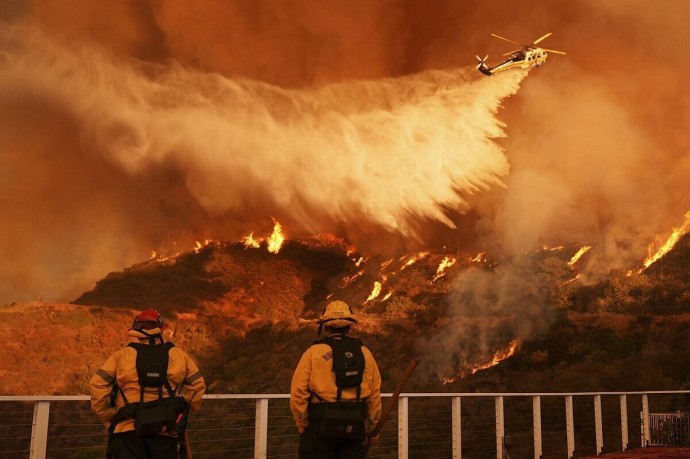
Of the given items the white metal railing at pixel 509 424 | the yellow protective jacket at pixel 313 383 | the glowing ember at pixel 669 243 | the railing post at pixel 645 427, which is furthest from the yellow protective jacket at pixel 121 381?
the glowing ember at pixel 669 243

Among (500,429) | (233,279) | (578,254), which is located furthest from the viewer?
(233,279)

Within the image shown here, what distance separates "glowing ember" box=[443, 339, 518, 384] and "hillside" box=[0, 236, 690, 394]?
190 millimetres

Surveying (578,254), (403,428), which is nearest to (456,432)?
(403,428)

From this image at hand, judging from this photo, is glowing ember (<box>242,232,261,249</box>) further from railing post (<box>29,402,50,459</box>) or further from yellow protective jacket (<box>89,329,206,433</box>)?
yellow protective jacket (<box>89,329,206,433</box>)

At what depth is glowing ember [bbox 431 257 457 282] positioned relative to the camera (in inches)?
2258

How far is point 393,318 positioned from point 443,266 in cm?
632

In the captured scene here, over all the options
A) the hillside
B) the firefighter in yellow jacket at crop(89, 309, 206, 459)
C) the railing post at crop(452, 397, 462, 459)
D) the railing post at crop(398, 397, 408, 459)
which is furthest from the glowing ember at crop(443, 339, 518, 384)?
the firefighter in yellow jacket at crop(89, 309, 206, 459)

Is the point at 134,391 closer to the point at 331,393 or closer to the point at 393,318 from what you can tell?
the point at 331,393

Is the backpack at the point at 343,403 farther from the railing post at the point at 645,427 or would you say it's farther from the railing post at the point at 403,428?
the railing post at the point at 645,427

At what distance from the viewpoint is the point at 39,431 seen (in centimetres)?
551

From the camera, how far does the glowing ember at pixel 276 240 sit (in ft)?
236

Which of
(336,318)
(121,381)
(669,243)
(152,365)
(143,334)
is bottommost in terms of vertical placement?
(121,381)

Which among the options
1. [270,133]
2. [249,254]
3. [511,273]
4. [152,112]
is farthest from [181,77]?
[511,273]

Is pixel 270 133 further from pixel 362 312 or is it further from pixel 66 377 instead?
pixel 66 377
